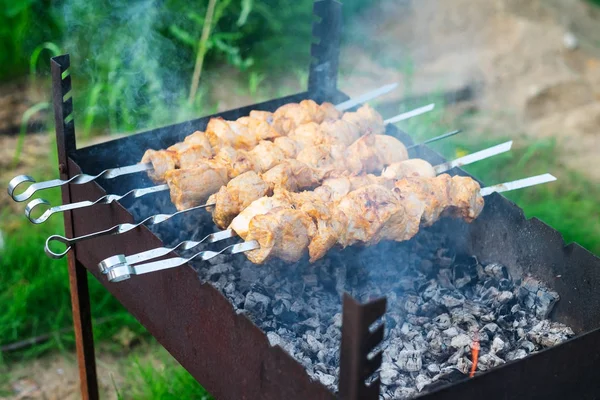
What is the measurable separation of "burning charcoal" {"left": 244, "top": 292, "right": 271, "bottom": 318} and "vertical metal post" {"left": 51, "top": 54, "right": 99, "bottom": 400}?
2.89ft

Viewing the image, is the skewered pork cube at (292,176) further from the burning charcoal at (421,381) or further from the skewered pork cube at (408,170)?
the burning charcoal at (421,381)

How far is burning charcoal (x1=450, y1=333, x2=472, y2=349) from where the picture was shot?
2.36 meters

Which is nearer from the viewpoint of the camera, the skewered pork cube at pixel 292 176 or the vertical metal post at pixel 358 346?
the vertical metal post at pixel 358 346

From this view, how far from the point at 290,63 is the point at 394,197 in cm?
425

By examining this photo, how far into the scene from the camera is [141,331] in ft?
14.3

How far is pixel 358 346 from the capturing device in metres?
1.68

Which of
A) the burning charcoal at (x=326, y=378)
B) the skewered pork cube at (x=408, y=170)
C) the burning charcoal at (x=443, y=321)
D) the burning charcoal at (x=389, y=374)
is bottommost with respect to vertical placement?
the burning charcoal at (x=443, y=321)

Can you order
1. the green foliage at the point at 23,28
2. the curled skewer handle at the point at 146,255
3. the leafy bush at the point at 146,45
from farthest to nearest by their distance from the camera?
the green foliage at the point at 23,28
the leafy bush at the point at 146,45
the curled skewer handle at the point at 146,255

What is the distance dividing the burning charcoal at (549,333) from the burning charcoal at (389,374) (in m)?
0.48

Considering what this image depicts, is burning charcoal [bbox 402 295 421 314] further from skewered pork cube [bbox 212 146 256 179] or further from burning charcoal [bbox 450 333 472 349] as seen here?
skewered pork cube [bbox 212 146 256 179]

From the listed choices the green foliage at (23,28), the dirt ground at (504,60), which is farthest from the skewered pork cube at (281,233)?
the green foliage at (23,28)

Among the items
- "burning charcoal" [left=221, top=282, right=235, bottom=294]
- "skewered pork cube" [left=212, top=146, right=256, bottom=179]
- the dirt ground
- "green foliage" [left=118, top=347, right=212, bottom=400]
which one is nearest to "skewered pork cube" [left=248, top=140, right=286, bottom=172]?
"skewered pork cube" [left=212, top=146, right=256, bottom=179]

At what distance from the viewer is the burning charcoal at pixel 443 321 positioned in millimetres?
2482

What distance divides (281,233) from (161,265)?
1.31 ft
